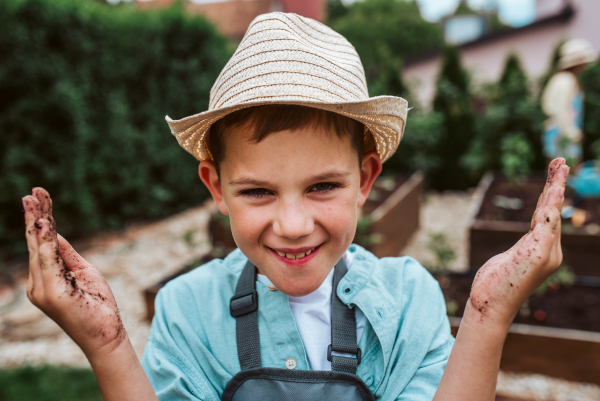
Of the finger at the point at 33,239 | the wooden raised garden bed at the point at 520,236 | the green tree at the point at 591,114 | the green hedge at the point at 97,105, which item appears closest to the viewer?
the finger at the point at 33,239

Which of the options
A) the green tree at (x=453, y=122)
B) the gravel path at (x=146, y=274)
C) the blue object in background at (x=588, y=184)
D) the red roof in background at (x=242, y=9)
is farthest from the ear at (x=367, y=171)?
the red roof in background at (x=242, y=9)

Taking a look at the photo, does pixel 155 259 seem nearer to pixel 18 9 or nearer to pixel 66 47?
pixel 66 47

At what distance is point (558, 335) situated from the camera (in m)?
2.65

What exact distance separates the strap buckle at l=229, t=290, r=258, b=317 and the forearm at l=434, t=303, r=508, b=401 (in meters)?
0.58

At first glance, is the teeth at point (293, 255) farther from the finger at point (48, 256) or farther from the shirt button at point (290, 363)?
the finger at point (48, 256)

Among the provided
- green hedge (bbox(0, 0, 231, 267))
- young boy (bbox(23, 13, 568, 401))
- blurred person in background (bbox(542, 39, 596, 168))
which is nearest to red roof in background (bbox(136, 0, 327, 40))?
green hedge (bbox(0, 0, 231, 267))

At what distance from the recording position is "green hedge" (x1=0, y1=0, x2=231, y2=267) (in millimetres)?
5059

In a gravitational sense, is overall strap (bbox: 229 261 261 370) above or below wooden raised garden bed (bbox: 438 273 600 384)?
above

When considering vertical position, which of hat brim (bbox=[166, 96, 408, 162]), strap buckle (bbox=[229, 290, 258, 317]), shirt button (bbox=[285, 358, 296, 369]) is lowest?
shirt button (bbox=[285, 358, 296, 369])

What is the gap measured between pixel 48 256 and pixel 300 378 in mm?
710

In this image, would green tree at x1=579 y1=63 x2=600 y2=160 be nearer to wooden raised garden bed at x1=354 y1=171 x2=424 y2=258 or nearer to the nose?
wooden raised garden bed at x1=354 y1=171 x2=424 y2=258


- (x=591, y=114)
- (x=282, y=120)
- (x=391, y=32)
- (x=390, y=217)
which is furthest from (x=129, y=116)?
(x=391, y=32)

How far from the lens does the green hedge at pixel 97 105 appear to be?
5.06 metres

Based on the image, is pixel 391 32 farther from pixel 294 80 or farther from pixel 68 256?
pixel 68 256
